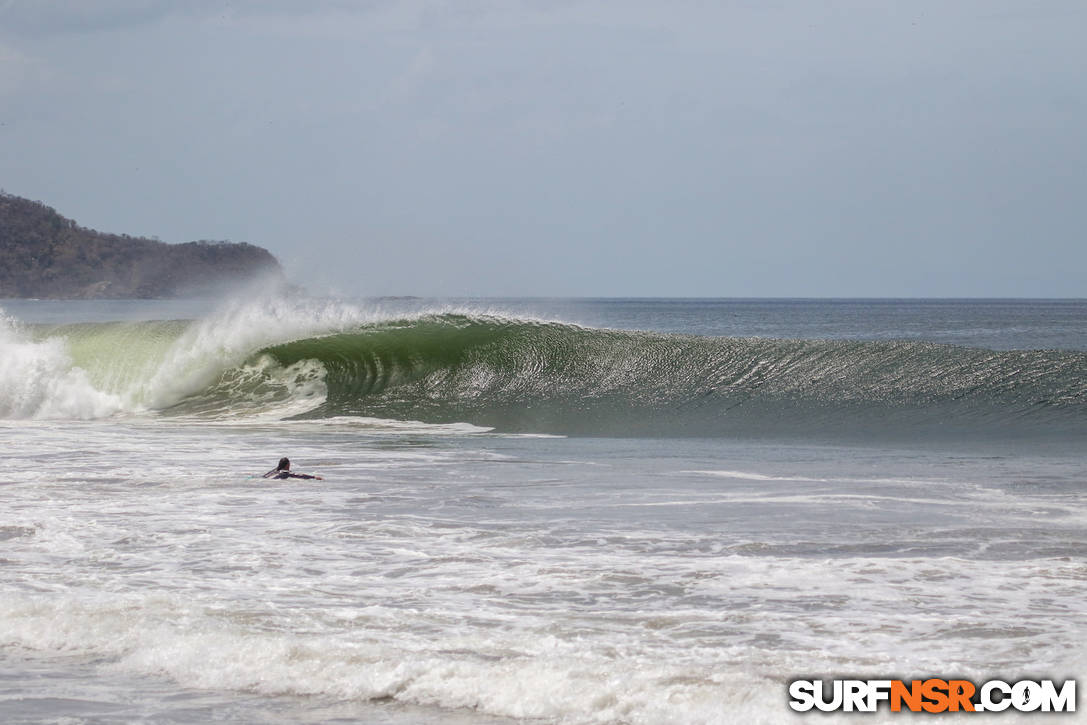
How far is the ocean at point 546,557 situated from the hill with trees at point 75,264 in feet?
414

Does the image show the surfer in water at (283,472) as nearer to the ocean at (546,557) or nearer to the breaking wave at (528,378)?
the ocean at (546,557)

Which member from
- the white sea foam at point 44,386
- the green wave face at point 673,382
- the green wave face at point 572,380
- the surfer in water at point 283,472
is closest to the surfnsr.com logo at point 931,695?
the surfer in water at point 283,472

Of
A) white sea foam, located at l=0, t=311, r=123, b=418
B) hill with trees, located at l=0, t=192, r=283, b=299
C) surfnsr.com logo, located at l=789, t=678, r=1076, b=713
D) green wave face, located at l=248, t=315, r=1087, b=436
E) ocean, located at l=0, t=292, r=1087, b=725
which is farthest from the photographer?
hill with trees, located at l=0, t=192, r=283, b=299

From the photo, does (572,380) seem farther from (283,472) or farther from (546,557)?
(546,557)

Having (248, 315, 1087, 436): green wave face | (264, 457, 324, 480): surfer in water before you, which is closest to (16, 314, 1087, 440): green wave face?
(248, 315, 1087, 436): green wave face

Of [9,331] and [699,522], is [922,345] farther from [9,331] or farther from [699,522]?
[9,331]

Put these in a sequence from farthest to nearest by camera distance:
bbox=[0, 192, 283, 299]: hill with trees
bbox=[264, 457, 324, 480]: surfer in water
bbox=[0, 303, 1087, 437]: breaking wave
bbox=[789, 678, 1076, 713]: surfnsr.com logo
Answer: bbox=[0, 192, 283, 299]: hill with trees
bbox=[0, 303, 1087, 437]: breaking wave
bbox=[264, 457, 324, 480]: surfer in water
bbox=[789, 678, 1076, 713]: surfnsr.com logo

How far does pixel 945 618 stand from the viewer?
19.9 ft

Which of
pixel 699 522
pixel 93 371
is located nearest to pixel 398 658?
pixel 699 522

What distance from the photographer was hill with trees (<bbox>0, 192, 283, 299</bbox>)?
140500 mm

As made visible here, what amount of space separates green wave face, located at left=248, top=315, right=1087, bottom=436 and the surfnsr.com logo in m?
12.4

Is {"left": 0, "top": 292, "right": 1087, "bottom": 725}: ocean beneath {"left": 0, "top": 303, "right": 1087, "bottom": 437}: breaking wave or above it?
A: beneath

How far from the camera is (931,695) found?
16.3ft

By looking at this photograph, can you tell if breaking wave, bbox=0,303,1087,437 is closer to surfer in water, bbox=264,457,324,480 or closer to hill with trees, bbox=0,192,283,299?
surfer in water, bbox=264,457,324,480
